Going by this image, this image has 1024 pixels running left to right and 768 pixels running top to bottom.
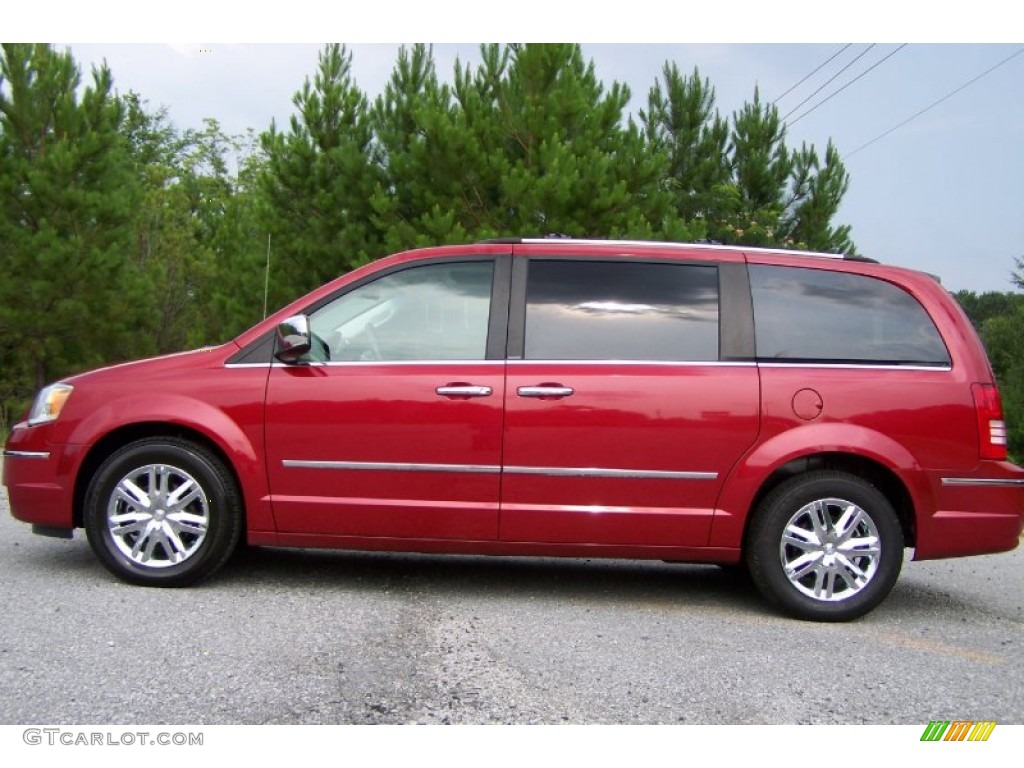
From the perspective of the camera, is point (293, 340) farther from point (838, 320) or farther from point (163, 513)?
point (838, 320)

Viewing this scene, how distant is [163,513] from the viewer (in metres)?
5.34

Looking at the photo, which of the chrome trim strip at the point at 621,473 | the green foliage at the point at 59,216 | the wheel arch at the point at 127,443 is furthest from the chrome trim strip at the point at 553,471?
the green foliage at the point at 59,216

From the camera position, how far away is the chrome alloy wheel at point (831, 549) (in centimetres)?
519

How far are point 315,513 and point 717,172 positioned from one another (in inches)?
693

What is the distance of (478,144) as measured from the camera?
14.7 metres

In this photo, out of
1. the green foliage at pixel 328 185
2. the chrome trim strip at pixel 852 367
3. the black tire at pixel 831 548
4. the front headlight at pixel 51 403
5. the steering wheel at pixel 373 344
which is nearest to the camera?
the black tire at pixel 831 548

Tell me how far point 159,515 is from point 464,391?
1.65 meters

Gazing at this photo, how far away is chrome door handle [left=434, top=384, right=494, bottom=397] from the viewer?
523 centimetres

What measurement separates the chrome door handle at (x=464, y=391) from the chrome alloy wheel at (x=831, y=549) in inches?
63.2

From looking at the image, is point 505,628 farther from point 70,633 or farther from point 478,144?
point 478,144

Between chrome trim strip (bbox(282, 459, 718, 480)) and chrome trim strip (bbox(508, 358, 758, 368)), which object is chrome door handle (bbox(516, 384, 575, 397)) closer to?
chrome trim strip (bbox(508, 358, 758, 368))

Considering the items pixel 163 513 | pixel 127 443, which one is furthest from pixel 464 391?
pixel 127 443

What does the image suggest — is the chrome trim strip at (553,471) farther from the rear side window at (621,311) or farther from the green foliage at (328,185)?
the green foliage at (328,185)

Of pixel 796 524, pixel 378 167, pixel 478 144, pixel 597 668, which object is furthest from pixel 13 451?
pixel 378 167
